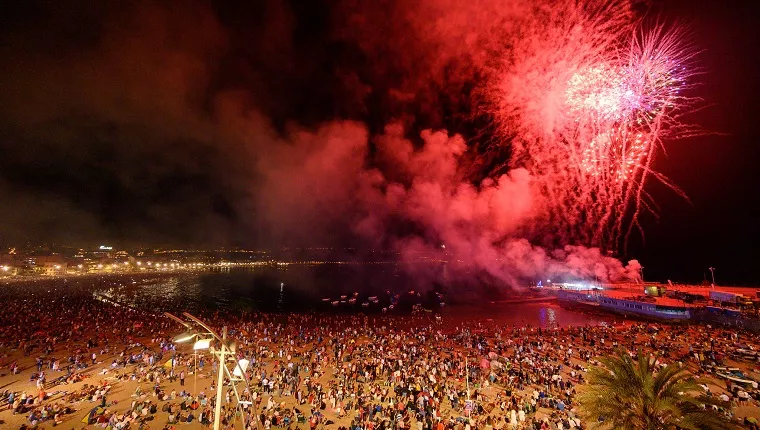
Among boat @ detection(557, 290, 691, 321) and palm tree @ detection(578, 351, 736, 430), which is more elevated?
palm tree @ detection(578, 351, 736, 430)

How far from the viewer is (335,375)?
24266mm

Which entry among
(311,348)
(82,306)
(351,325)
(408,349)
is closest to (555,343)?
(408,349)

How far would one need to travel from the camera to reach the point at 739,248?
94.9 meters

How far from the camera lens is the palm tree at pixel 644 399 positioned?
968 centimetres

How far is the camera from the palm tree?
9.68 m

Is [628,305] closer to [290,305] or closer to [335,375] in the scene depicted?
[335,375]

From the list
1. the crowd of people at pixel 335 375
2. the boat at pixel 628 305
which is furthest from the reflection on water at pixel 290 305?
the crowd of people at pixel 335 375

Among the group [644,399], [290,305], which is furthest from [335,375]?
[290,305]

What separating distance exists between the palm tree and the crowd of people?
1.24m

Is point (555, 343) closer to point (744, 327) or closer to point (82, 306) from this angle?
point (744, 327)

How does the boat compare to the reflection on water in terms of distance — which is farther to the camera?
the reflection on water

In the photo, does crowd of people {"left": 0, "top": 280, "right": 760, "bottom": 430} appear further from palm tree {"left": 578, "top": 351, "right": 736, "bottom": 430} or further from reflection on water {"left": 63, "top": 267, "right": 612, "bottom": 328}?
reflection on water {"left": 63, "top": 267, "right": 612, "bottom": 328}

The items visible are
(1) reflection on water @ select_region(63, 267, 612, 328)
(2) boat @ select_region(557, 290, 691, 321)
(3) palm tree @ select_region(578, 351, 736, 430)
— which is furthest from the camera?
(1) reflection on water @ select_region(63, 267, 612, 328)

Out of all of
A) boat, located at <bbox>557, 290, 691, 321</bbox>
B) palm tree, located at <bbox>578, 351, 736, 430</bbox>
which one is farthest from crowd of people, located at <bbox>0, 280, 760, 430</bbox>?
boat, located at <bbox>557, 290, 691, 321</bbox>
